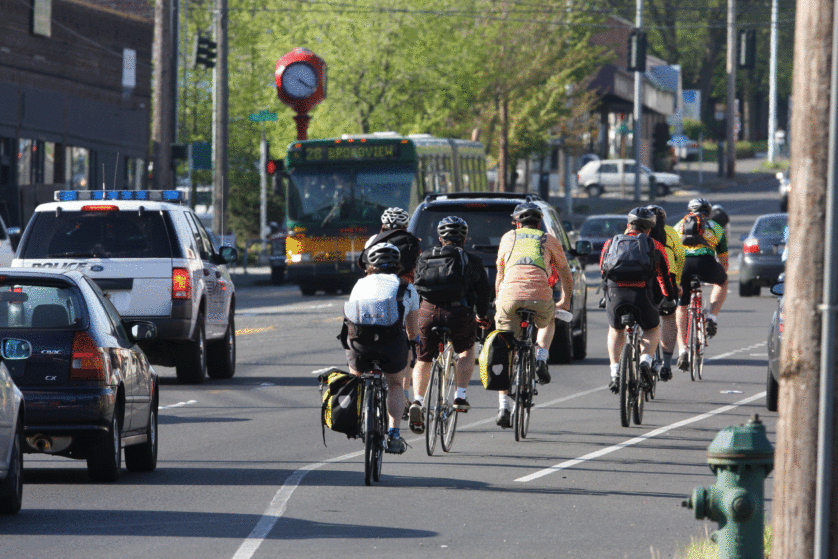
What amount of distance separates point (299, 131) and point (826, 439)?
3276 centimetres

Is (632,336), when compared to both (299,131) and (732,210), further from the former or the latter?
(732,210)

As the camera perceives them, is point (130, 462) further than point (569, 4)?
No

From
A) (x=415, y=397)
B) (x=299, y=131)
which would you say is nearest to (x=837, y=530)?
(x=415, y=397)

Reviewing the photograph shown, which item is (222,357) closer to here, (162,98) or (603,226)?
(162,98)

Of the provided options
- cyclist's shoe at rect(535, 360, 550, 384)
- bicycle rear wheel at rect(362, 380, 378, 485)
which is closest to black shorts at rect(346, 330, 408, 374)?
bicycle rear wheel at rect(362, 380, 378, 485)

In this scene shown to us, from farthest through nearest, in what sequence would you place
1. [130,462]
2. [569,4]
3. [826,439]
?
[569,4] → [130,462] → [826,439]

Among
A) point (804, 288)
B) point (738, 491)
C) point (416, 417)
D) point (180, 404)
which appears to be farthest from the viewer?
point (180, 404)

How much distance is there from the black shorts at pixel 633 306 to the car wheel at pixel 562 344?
4909 millimetres

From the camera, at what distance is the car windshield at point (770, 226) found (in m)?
29.4

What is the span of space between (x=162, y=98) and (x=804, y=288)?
26504 mm

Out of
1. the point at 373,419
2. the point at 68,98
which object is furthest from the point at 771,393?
the point at 68,98

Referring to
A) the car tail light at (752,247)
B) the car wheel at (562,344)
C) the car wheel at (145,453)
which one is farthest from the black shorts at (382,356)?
the car tail light at (752,247)

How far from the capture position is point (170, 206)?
16.0 metres

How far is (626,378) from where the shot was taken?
42.2ft
